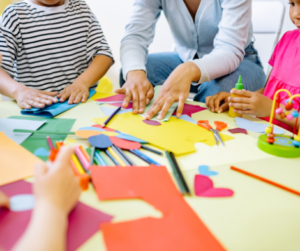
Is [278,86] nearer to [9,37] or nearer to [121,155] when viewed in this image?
[121,155]

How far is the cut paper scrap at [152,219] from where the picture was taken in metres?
0.27

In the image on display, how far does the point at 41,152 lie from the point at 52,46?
2.25ft

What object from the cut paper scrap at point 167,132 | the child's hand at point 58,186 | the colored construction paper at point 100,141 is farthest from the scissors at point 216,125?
the child's hand at point 58,186

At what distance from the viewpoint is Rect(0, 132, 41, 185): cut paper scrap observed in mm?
382

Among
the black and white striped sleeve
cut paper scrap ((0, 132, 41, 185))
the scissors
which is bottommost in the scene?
the scissors

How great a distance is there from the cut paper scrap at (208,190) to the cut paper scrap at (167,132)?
9 cm

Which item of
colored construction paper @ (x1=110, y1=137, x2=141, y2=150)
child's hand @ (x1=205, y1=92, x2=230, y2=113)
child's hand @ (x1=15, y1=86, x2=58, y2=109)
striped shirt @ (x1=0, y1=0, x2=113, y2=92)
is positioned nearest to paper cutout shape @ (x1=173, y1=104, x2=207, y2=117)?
child's hand @ (x1=205, y1=92, x2=230, y2=113)

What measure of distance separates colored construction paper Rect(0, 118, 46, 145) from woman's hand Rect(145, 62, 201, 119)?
0.26m

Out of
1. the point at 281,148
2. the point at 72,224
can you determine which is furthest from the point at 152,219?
the point at 281,148

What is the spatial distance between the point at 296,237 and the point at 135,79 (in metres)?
0.63

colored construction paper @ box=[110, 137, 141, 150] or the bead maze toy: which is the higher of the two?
the bead maze toy

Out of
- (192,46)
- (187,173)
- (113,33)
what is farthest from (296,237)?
(113,33)

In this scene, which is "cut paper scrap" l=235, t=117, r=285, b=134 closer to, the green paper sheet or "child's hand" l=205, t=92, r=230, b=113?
"child's hand" l=205, t=92, r=230, b=113

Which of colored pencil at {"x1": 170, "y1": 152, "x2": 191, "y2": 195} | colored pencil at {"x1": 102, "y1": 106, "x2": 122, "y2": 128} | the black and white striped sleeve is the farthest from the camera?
the black and white striped sleeve
